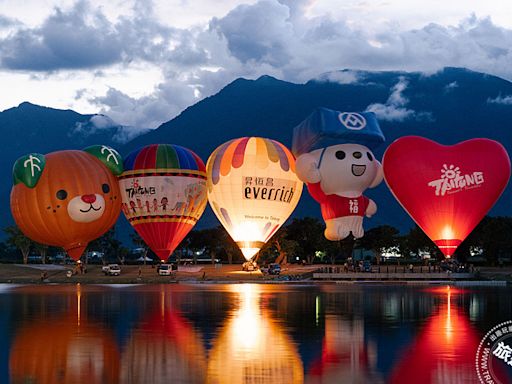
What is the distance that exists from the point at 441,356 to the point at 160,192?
4733 centimetres

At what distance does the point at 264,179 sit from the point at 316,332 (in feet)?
135

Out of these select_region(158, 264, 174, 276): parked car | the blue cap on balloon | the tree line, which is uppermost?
the blue cap on balloon

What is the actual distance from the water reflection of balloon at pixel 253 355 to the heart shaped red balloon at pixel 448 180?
3281 centimetres

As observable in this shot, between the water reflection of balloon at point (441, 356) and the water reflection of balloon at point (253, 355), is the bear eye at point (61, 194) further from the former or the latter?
the water reflection of balloon at point (441, 356)

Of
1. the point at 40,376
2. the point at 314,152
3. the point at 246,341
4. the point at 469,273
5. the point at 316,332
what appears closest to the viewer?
the point at 40,376

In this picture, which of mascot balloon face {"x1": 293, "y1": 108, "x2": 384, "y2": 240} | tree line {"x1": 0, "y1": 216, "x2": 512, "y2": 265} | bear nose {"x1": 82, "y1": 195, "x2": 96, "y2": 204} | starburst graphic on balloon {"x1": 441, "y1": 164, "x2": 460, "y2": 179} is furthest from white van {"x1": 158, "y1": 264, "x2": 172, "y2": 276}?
starburst graphic on balloon {"x1": 441, "y1": 164, "x2": 460, "y2": 179}

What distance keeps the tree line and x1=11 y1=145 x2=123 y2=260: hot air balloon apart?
26.4 metres

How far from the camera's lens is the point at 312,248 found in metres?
127

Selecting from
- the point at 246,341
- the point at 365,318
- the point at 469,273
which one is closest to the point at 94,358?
the point at 246,341

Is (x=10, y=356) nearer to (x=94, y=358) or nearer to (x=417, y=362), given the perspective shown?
(x=94, y=358)

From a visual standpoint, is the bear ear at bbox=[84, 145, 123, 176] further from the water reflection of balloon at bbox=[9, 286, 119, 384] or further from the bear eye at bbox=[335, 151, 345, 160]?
the water reflection of balloon at bbox=[9, 286, 119, 384]

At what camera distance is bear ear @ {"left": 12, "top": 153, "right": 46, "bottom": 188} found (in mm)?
63188

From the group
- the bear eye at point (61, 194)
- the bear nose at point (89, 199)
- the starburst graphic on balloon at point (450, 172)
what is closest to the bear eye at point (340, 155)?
the starburst graphic on balloon at point (450, 172)

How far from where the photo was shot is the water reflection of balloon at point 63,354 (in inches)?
719
